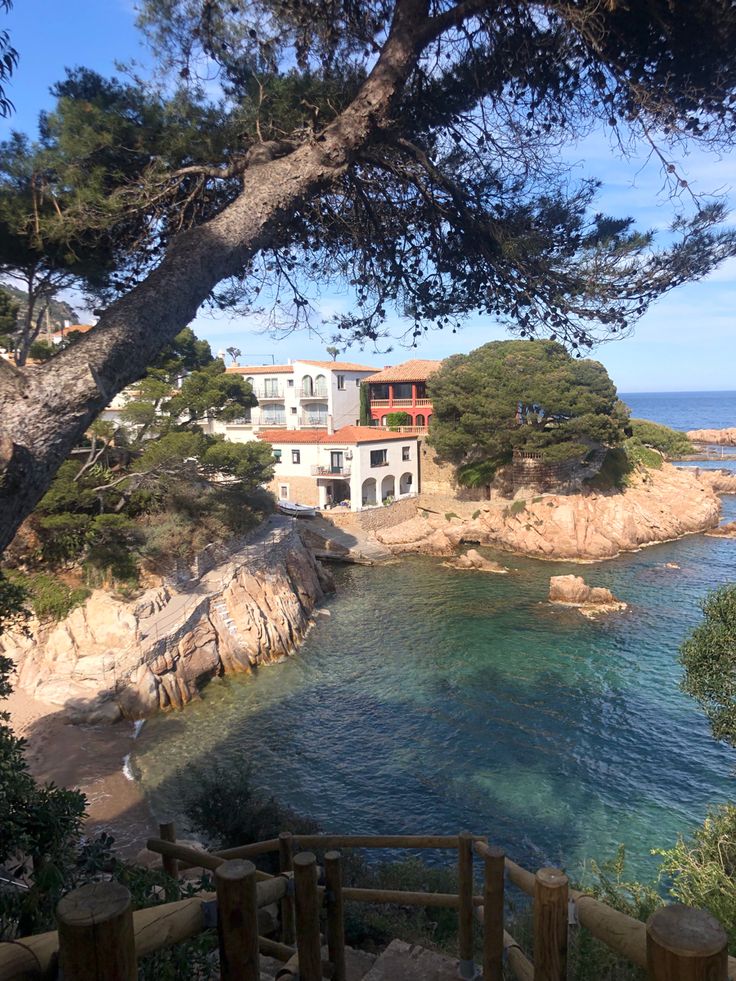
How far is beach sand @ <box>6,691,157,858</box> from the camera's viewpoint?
1211 cm

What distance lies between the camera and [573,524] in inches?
1307

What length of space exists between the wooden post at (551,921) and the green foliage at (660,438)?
5072 cm

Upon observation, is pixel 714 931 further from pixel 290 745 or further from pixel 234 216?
pixel 290 745

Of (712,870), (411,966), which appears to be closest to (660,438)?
(712,870)

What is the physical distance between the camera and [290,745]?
15.3m

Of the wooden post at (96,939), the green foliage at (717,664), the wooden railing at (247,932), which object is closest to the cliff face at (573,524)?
the green foliage at (717,664)

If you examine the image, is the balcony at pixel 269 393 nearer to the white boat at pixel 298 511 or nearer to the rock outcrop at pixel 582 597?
the white boat at pixel 298 511

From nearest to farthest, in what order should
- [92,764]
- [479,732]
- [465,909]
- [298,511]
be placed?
[465,909] < [92,764] < [479,732] < [298,511]

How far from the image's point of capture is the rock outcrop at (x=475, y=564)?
30.6m

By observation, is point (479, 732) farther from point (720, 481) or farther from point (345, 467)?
point (720, 481)

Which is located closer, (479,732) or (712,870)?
(712,870)

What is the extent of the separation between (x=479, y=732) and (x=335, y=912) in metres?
12.7

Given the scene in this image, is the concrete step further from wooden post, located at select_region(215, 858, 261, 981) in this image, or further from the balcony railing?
the balcony railing

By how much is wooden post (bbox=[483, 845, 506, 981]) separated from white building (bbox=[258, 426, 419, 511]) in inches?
1280
